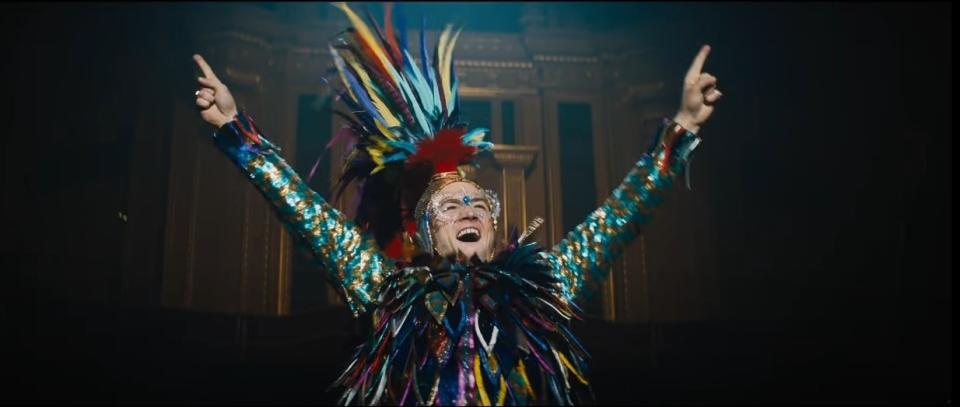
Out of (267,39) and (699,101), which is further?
(267,39)

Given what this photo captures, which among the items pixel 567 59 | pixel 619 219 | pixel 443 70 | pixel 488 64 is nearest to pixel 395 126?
pixel 443 70

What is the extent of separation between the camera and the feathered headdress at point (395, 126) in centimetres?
176

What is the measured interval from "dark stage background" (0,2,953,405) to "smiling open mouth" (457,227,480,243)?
0.50 metres

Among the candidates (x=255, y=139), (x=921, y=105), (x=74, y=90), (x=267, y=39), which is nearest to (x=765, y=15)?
(x=921, y=105)

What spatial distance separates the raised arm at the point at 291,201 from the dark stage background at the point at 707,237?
16.4 inches

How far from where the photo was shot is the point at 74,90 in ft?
7.64

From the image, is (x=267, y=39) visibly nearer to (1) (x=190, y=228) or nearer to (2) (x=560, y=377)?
(1) (x=190, y=228)

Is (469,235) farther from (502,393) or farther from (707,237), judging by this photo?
(707,237)

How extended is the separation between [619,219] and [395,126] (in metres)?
0.46

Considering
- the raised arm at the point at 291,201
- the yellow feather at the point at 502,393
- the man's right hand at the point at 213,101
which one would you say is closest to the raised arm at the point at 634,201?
the yellow feather at the point at 502,393

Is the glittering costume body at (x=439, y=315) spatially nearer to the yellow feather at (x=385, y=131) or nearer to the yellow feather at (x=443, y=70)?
the yellow feather at (x=385, y=131)

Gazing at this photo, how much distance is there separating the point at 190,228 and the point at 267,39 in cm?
55

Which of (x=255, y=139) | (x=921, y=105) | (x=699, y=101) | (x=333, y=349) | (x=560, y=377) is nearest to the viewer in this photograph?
(x=560, y=377)

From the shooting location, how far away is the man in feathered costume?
1541 millimetres
